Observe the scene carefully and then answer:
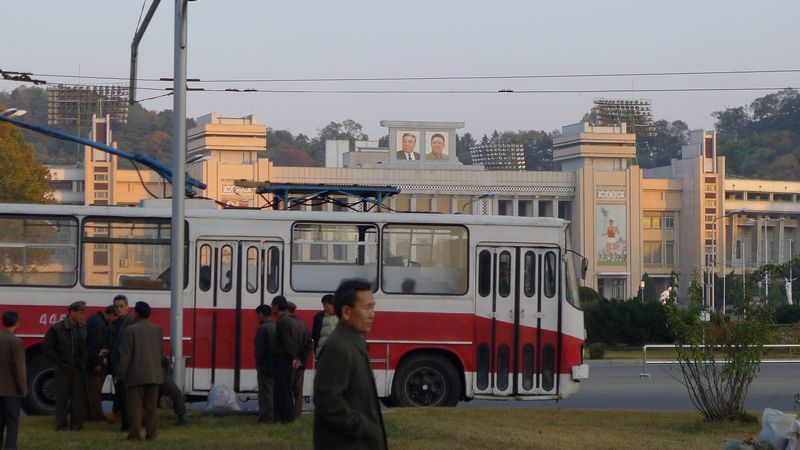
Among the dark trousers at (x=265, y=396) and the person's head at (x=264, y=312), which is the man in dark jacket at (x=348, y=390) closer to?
the dark trousers at (x=265, y=396)

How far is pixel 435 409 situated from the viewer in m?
16.9

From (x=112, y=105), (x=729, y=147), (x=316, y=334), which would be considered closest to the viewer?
(x=316, y=334)

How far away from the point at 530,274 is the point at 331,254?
2787 millimetres

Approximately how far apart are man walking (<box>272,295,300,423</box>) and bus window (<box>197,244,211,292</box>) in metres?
2.61

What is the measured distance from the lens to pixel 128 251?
18.2 metres

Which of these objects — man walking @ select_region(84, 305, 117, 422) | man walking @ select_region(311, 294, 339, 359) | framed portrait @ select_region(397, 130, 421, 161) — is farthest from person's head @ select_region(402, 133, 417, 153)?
man walking @ select_region(84, 305, 117, 422)

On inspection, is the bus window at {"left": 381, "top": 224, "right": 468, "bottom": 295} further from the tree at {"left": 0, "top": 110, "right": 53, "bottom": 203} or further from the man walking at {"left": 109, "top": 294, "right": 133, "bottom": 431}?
the tree at {"left": 0, "top": 110, "right": 53, "bottom": 203}

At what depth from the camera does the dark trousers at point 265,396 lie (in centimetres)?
1584

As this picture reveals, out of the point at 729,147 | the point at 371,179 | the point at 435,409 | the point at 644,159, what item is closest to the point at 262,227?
the point at 435,409

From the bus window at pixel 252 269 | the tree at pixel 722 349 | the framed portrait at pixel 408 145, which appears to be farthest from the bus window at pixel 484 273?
the framed portrait at pixel 408 145

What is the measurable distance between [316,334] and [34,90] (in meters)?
184

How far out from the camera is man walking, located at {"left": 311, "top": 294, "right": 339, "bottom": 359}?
14.6m

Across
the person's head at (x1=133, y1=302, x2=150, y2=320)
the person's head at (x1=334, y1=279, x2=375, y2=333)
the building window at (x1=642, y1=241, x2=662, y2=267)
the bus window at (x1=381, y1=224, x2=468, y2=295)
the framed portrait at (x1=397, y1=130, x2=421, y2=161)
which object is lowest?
the person's head at (x1=133, y1=302, x2=150, y2=320)

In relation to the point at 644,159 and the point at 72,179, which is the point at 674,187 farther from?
the point at 644,159
